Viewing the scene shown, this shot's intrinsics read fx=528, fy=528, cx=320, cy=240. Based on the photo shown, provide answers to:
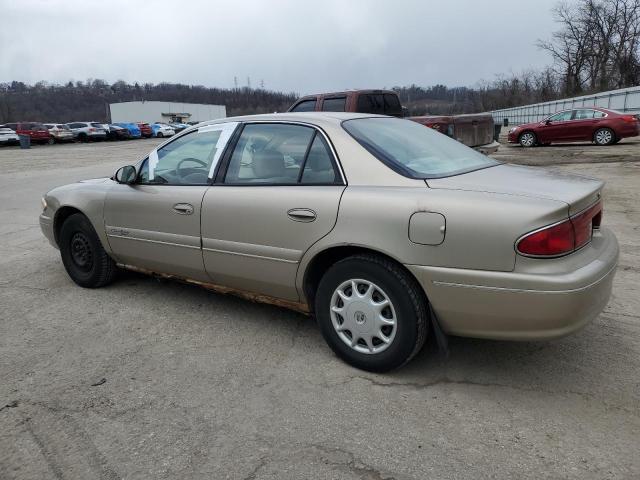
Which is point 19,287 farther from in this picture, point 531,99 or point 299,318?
point 531,99

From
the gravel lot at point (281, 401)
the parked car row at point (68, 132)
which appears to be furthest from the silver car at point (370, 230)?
the parked car row at point (68, 132)

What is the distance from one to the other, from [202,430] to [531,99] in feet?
241

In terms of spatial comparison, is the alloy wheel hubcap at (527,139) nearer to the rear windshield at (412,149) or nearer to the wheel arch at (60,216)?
the rear windshield at (412,149)

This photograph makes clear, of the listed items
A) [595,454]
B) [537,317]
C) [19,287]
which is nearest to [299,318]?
[537,317]

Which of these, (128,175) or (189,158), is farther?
(128,175)

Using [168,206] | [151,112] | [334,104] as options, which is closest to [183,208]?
[168,206]

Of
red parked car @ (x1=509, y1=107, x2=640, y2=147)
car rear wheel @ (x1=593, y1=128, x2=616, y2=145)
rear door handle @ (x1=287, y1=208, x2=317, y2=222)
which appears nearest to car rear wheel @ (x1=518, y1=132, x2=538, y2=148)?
red parked car @ (x1=509, y1=107, x2=640, y2=147)

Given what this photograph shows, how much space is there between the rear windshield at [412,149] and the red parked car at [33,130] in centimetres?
3899

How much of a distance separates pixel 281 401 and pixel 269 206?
3.95 ft

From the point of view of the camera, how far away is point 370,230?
2.94 meters

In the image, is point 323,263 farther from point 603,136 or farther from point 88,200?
point 603,136

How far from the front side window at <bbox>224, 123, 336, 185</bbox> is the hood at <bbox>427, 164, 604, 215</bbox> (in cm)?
75

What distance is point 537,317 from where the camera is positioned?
2.61 meters

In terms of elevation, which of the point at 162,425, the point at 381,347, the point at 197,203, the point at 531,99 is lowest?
the point at 162,425
